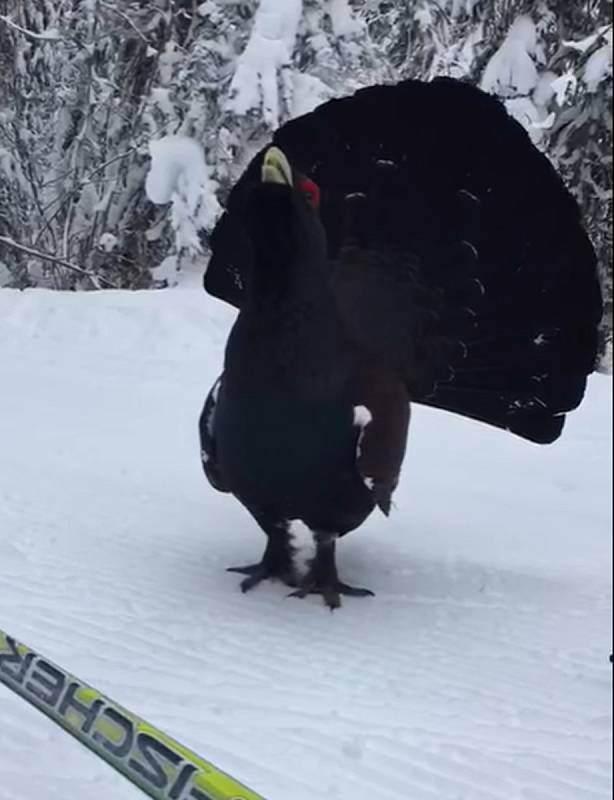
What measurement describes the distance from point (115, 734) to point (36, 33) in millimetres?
570

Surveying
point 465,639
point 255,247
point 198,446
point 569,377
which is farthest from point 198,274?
point 465,639

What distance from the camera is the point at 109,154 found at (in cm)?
95

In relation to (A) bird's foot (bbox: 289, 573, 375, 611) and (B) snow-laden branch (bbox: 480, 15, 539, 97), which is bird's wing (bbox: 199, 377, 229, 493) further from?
(B) snow-laden branch (bbox: 480, 15, 539, 97)

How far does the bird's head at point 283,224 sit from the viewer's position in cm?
115

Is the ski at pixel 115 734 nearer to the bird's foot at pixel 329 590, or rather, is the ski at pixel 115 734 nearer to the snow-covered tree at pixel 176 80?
the snow-covered tree at pixel 176 80

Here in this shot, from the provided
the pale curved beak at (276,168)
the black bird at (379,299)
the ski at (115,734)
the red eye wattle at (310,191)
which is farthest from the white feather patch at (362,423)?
the ski at (115,734)

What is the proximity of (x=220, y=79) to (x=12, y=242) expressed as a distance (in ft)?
0.75

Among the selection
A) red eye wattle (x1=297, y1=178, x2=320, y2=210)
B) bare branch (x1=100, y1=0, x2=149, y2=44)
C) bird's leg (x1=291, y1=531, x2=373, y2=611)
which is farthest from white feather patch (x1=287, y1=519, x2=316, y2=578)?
bare branch (x1=100, y1=0, x2=149, y2=44)

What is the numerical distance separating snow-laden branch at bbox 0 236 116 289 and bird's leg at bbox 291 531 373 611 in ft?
2.78

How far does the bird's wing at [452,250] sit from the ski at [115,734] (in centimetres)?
47

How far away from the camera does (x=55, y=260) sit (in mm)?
919

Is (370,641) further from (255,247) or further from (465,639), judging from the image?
(255,247)

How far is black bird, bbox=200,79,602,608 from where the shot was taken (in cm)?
117

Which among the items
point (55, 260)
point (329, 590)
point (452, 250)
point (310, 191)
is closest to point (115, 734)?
point (55, 260)
